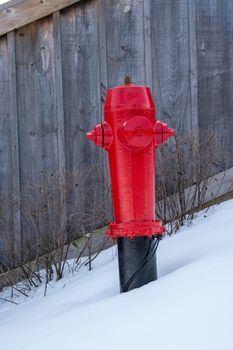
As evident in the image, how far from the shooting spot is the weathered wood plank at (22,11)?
579cm

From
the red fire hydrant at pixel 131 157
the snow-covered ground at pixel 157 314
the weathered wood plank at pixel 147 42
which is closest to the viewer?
the snow-covered ground at pixel 157 314

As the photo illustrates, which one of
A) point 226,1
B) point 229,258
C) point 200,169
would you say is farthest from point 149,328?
point 226,1

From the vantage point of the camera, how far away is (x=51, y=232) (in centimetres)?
510

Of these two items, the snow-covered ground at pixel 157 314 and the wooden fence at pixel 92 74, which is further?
the wooden fence at pixel 92 74

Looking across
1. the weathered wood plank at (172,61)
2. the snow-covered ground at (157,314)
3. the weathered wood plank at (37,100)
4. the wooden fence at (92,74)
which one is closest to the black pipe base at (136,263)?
the snow-covered ground at (157,314)

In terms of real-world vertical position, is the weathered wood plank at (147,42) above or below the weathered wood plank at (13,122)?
above

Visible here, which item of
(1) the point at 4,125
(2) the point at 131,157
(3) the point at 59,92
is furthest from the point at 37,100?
(2) the point at 131,157

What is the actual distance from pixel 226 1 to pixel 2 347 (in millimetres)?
4420

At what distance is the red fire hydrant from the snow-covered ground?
0.30m

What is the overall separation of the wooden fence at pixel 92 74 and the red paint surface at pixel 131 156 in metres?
2.72

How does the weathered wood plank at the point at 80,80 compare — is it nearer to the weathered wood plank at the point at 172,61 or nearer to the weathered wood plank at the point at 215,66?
the weathered wood plank at the point at 172,61

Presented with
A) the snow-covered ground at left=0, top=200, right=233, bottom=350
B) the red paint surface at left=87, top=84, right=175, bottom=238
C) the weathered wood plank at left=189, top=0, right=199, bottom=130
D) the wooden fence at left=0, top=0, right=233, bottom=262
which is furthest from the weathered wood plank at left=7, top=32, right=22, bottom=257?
the red paint surface at left=87, top=84, right=175, bottom=238

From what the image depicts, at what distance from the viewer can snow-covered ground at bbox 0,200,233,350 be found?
2051 millimetres

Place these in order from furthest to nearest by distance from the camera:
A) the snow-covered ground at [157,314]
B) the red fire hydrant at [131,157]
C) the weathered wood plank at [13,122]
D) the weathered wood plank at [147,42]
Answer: the weathered wood plank at [147,42] < the weathered wood plank at [13,122] < the red fire hydrant at [131,157] < the snow-covered ground at [157,314]
